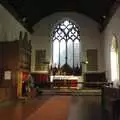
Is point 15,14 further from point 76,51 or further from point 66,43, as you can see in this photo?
point 76,51

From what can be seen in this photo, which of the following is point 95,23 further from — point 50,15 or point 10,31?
point 10,31

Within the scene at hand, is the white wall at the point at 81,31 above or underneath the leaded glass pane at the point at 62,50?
above

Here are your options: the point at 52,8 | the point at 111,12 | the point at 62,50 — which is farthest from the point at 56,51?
the point at 111,12

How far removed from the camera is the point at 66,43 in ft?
55.6

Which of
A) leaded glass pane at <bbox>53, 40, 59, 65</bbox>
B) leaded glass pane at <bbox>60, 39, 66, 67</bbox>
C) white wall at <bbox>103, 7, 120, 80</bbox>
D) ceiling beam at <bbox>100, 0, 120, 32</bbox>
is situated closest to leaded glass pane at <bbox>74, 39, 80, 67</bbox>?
leaded glass pane at <bbox>60, 39, 66, 67</bbox>

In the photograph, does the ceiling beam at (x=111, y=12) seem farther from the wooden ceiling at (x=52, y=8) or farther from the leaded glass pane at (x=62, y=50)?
the leaded glass pane at (x=62, y=50)

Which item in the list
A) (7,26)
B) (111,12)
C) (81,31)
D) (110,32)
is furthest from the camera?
(81,31)

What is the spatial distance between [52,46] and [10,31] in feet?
17.8

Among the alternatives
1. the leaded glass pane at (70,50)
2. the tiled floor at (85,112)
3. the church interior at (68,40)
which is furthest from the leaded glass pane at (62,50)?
the tiled floor at (85,112)

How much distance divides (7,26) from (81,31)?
21.3 feet

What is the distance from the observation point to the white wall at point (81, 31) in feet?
54.0

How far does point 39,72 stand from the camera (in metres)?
16.0

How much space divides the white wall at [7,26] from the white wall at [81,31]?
3.82 m

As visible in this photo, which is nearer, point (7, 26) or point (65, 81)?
point (7, 26)
